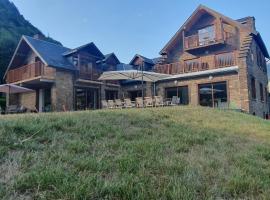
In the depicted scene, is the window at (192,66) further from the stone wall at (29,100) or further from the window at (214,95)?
the stone wall at (29,100)

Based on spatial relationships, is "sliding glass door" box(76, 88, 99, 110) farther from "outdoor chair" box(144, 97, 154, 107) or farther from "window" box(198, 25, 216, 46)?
"window" box(198, 25, 216, 46)

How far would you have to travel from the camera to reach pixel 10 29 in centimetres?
3450

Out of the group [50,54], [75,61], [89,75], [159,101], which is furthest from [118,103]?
[50,54]

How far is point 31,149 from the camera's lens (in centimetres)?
421

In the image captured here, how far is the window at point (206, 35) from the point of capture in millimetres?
20550

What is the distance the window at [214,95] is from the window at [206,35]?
3639 millimetres

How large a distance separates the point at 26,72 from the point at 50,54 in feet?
7.44

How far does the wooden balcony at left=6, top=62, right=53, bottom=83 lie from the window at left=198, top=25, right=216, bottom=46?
11.5 meters

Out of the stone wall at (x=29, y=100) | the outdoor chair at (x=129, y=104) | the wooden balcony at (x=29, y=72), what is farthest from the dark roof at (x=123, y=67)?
the outdoor chair at (x=129, y=104)

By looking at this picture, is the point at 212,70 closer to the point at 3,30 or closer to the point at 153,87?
the point at 153,87

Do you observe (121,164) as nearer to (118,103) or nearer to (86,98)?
(118,103)

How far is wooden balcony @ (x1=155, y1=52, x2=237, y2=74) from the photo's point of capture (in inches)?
735

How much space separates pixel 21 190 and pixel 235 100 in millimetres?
16415

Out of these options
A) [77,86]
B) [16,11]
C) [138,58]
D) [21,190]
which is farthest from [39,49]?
[16,11]
